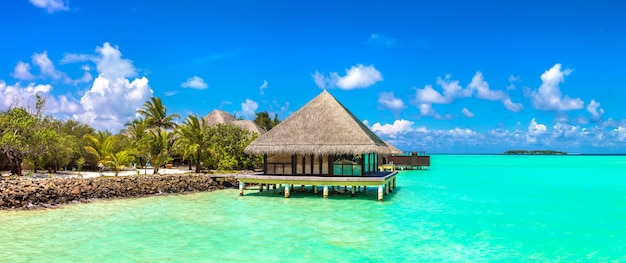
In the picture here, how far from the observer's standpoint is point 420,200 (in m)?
17.4

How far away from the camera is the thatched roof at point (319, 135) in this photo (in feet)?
52.4

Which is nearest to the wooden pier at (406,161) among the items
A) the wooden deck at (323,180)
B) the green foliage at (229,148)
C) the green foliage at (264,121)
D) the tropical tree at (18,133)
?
the green foliage at (264,121)

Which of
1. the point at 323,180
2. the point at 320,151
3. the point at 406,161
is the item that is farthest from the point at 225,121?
the point at 323,180

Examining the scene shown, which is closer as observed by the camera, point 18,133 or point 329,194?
point 329,194

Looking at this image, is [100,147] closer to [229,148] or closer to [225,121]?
[229,148]

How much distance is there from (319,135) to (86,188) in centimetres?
822

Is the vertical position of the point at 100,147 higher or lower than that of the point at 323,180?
higher

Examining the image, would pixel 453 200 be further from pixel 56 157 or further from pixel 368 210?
pixel 56 157

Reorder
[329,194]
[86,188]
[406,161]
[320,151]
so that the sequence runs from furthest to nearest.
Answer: [406,161] < [329,194] < [86,188] < [320,151]

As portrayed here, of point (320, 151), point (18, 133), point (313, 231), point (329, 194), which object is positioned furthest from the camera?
point (18, 133)

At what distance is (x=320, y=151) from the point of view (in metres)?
15.9

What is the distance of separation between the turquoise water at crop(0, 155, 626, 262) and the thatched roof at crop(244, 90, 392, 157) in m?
1.82

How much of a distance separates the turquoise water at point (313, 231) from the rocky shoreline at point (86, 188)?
895mm

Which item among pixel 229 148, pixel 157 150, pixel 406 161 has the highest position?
pixel 229 148
